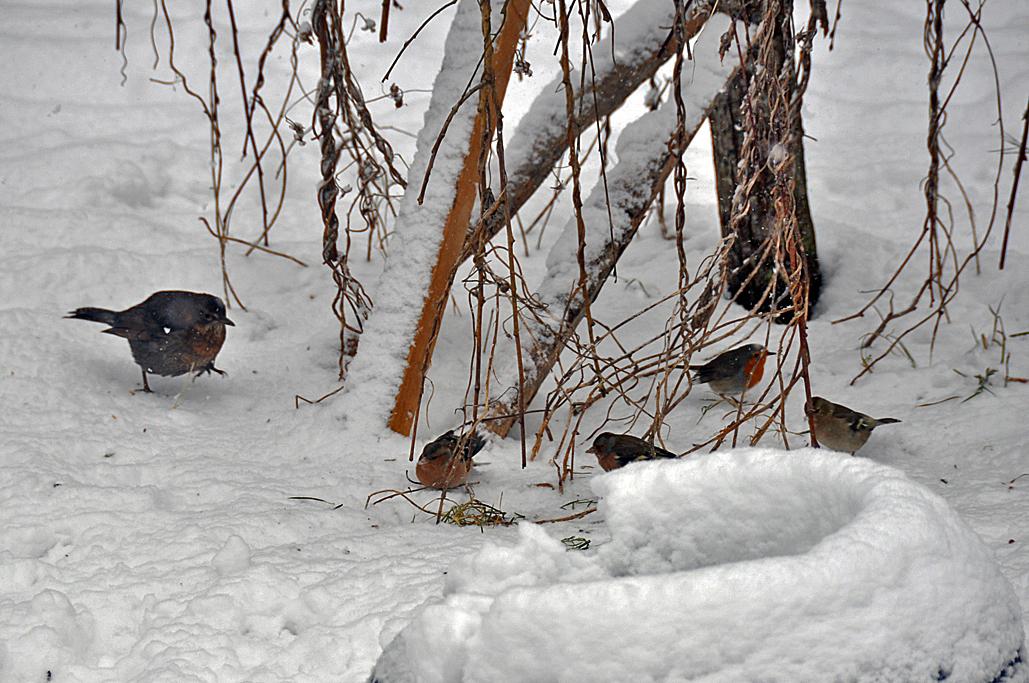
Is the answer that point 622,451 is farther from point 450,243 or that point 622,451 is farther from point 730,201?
point 730,201

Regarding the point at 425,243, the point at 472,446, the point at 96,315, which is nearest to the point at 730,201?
the point at 425,243

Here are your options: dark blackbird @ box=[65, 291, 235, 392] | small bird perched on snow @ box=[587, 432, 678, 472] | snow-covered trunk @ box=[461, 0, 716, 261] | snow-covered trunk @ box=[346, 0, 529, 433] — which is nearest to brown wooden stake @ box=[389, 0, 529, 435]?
snow-covered trunk @ box=[346, 0, 529, 433]

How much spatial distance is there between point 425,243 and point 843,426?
1.22 metres

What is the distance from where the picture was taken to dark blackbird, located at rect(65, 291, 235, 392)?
288 cm

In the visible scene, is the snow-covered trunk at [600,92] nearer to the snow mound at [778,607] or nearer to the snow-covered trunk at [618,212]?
the snow-covered trunk at [618,212]

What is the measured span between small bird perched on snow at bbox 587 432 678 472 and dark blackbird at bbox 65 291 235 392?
46.7 inches

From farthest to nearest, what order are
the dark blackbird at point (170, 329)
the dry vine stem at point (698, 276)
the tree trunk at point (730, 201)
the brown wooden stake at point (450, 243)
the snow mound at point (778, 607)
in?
the tree trunk at point (730, 201) < the dark blackbird at point (170, 329) < the brown wooden stake at point (450, 243) < the dry vine stem at point (698, 276) < the snow mound at point (778, 607)

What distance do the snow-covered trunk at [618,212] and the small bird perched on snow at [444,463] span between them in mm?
288

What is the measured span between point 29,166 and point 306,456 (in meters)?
2.28

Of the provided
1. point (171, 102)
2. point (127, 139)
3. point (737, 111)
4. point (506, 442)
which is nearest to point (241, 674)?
point (506, 442)

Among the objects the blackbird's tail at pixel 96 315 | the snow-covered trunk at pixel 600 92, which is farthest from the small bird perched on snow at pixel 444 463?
the blackbird's tail at pixel 96 315

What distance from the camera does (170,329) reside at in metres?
2.88

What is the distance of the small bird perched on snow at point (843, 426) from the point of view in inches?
102

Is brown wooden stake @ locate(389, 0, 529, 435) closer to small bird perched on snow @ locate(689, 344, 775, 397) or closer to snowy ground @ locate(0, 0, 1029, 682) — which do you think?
snowy ground @ locate(0, 0, 1029, 682)
